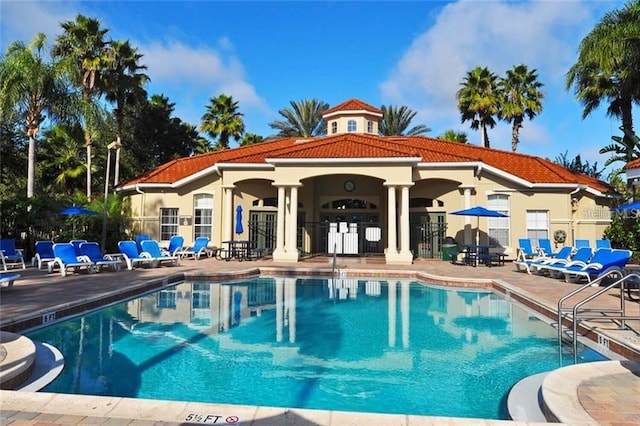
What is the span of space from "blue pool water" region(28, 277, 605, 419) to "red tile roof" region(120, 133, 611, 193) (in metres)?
9.89

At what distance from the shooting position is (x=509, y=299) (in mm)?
11500

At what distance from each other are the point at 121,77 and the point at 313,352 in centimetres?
2361

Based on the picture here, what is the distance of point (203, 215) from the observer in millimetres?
23109

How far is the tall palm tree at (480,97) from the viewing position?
1266 inches

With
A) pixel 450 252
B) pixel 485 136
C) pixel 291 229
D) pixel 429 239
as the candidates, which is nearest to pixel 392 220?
pixel 450 252

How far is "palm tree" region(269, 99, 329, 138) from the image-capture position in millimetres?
38500

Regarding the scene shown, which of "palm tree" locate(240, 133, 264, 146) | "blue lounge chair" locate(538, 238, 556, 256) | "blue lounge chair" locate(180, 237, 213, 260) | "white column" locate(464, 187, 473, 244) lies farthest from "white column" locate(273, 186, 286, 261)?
"palm tree" locate(240, 133, 264, 146)

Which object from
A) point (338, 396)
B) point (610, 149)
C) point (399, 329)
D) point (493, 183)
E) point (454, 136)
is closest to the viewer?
point (338, 396)

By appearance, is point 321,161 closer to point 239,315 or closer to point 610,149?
point 239,315

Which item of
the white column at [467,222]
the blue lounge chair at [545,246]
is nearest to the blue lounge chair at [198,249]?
the white column at [467,222]

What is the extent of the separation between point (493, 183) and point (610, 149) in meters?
7.81

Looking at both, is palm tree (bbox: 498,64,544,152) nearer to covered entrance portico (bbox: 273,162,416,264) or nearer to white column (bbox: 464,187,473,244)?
white column (bbox: 464,187,473,244)

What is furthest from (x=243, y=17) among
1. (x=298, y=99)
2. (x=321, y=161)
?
(x=298, y=99)

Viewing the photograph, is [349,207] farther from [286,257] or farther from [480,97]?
[480,97]
